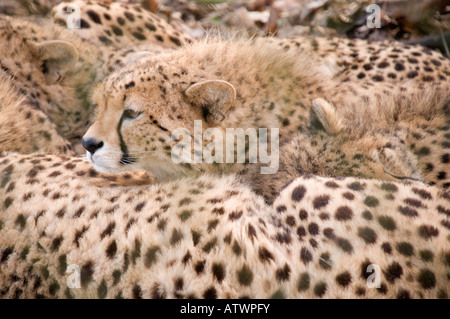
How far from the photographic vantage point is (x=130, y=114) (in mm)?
2451

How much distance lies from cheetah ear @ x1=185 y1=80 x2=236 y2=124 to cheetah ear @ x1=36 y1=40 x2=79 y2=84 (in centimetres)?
141

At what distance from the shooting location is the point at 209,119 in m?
2.46

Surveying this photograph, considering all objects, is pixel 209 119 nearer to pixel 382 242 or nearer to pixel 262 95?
pixel 262 95

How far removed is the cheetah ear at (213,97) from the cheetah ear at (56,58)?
1.41m

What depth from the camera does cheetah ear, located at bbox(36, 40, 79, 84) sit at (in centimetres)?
347

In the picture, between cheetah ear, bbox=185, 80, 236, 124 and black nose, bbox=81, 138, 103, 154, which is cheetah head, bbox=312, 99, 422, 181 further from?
black nose, bbox=81, 138, 103, 154

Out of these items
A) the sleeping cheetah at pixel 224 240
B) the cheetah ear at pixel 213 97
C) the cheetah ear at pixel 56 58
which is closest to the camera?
the sleeping cheetah at pixel 224 240

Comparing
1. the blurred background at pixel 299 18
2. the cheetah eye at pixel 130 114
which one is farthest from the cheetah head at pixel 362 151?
the blurred background at pixel 299 18

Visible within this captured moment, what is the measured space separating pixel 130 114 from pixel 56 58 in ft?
4.38

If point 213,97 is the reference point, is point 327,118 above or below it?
below

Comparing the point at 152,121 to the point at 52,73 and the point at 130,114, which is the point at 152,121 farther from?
the point at 52,73

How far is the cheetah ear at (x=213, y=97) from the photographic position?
2.36 meters

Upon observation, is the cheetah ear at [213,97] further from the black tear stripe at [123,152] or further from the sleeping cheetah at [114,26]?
the sleeping cheetah at [114,26]

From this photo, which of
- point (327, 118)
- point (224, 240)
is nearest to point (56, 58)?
point (327, 118)
